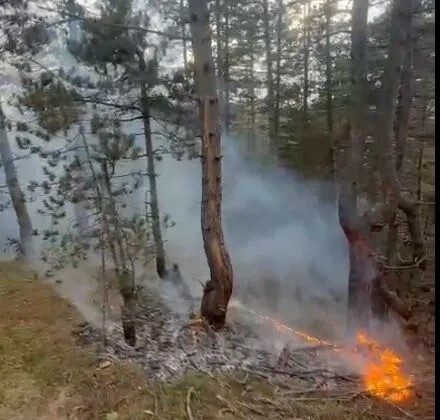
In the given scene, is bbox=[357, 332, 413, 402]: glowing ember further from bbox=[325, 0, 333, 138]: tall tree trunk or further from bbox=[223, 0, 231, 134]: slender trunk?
bbox=[223, 0, 231, 134]: slender trunk

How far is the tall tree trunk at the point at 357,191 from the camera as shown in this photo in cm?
520

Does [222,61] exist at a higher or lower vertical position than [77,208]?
higher

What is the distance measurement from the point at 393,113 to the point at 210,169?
203cm

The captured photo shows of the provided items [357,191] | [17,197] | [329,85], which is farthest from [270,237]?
[17,197]

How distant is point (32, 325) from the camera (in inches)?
181

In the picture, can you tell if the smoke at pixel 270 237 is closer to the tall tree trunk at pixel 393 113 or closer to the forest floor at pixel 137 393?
the tall tree trunk at pixel 393 113

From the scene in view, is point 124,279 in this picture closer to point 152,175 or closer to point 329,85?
point 152,175

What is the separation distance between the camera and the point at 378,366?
450 centimetres

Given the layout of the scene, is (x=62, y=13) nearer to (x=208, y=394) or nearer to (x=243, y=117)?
(x=208, y=394)

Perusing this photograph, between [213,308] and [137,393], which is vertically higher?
[137,393]

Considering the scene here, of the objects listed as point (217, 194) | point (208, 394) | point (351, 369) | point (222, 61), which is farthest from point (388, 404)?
point (222, 61)

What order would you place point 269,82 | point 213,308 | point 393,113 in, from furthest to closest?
point 269,82 < point 213,308 < point 393,113

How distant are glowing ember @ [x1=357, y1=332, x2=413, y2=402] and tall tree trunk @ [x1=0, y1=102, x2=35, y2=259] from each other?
16.0 feet

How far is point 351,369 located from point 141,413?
6.84ft
